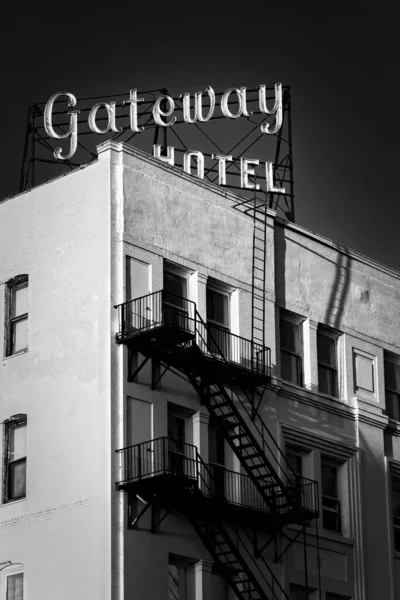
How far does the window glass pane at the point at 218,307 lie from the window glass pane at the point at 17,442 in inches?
287

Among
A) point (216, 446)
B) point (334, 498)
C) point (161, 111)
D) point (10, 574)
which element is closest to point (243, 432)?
point (216, 446)

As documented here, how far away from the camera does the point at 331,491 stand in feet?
184

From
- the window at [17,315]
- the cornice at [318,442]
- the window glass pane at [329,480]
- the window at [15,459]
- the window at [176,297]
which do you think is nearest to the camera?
the window at [15,459]

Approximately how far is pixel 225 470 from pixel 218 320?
5.20 meters

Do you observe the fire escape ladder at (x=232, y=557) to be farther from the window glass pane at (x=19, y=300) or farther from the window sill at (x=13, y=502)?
the window glass pane at (x=19, y=300)

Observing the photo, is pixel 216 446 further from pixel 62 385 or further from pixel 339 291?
pixel 339 291

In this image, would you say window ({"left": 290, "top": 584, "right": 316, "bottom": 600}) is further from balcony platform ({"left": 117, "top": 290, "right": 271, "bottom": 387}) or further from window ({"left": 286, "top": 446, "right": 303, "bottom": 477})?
balcony platform ({"left": 117, "top": 290, "right": 271, "bottom": 387})

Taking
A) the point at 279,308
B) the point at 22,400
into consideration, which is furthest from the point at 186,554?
the point at 279,308

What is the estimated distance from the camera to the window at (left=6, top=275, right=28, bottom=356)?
2042 inches

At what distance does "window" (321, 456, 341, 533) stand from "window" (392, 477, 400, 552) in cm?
345

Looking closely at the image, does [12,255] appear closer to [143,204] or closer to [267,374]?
[143,204]

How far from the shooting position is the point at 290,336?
5691cm

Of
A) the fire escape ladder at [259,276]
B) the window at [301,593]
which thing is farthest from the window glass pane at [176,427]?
the window at [301,593]

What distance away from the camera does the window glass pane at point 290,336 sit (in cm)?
5650
